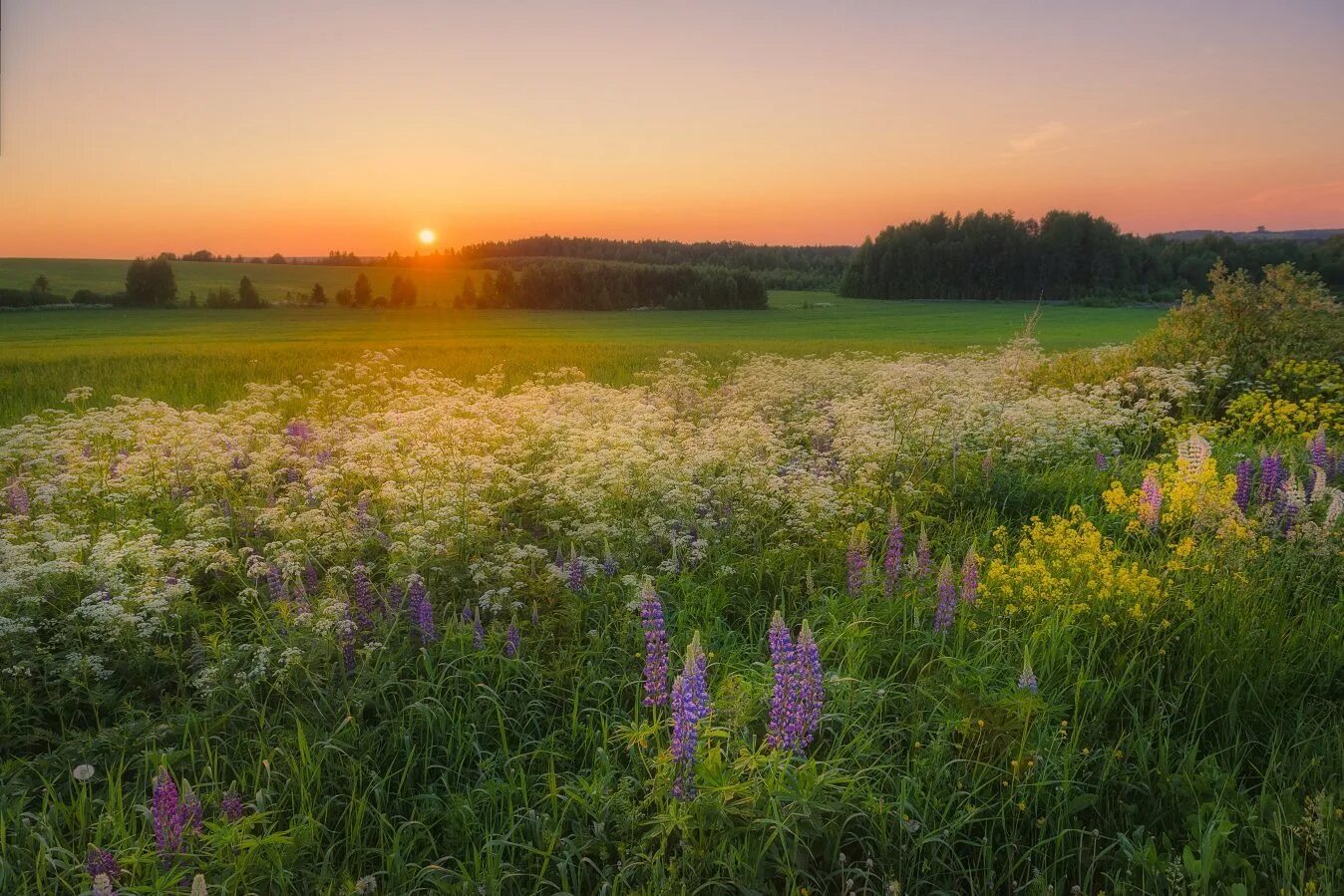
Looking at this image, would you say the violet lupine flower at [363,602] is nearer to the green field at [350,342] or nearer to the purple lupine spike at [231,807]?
the purple lupine spike at [231,807]

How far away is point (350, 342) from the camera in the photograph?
23.9 m

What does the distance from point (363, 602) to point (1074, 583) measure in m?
4.75

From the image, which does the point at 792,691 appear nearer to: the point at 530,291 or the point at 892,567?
the point at 892,567

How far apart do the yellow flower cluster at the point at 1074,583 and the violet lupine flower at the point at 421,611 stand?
11.6 feet

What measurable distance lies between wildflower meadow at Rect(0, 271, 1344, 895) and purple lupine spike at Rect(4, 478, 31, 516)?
0.14ft

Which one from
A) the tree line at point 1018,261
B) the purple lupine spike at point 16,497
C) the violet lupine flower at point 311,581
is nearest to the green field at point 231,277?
the purple lupine spike at point 16,497

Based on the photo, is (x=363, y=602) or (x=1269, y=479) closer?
(x=363, y=602)

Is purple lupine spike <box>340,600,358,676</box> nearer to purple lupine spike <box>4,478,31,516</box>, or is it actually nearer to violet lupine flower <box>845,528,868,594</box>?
violet lupine flower <box>845,528,868,594</box>

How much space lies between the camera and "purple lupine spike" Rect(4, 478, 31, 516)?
21.1 feet

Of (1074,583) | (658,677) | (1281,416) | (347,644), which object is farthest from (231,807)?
(1281,416)

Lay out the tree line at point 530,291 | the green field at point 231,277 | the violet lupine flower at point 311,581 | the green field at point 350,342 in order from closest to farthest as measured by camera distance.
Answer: the violet lupine flower at point 311,581
the green field at point 350,342
the green field at point 231,277
the tree line at point 530,291

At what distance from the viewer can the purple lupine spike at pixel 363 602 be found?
186 inches

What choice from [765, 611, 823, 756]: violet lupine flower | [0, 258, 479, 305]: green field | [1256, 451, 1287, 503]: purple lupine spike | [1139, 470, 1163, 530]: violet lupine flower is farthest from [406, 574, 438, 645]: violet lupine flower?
[0, 258, 479, 305]: green field

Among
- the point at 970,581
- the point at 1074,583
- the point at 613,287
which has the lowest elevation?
the point at 1074,583
